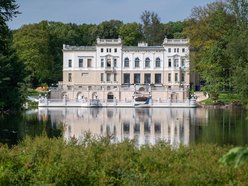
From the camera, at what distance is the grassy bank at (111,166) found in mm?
8070

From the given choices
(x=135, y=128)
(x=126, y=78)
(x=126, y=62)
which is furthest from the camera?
(x=126, y=78)

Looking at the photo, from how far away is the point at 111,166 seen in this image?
28.9ft

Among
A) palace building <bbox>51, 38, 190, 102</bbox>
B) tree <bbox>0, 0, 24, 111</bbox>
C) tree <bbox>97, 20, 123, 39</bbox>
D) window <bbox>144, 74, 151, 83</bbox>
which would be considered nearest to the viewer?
tree <bbox>0, 0, 24, 111</bbox>

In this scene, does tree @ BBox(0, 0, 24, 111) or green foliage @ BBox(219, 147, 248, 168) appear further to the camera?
tree @ BBox(0, 0, 24, 111)

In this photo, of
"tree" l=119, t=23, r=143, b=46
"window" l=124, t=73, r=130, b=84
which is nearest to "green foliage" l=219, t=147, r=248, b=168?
"window" l=124, t=73, r=130, b=84

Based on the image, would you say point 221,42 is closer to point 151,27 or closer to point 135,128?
point 135,128

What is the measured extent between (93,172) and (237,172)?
98.8 inches

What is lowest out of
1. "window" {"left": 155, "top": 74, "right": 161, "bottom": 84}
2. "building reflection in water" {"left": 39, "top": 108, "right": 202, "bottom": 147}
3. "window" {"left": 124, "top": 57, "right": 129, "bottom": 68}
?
"building reflection in water" {"left": 39, "top": 108, "right": 202, "bottom": 147}

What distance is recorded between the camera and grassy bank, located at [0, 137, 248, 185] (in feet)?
26.5

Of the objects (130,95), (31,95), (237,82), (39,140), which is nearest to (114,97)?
(130,95)

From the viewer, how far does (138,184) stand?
24.8 feet

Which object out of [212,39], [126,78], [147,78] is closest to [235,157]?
[212,39]

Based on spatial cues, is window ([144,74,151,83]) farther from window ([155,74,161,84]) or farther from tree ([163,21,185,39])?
tree ([163,21,185,39])

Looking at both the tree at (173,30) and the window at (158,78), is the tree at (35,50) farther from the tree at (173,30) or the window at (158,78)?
the tree at (173,30)
